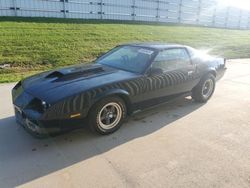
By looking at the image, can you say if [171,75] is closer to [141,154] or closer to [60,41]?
[141,154]

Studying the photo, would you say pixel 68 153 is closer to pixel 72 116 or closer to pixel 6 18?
pixel 72 116

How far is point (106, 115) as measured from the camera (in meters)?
3.91

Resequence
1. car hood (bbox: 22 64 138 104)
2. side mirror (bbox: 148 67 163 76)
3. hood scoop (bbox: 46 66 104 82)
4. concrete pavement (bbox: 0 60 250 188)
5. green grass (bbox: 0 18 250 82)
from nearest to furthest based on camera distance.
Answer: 1. concrete pavement (bbox: 0 60 250 188)
2. car hood (bbox: 22 64 138 104)
3. hood scoop (bbox: 46 66 104 82)
4. side mirror (bbox: 148 67 163 76)
5. green grass (bbox: 0 18 250 82)

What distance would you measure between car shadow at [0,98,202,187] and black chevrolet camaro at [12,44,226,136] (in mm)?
236

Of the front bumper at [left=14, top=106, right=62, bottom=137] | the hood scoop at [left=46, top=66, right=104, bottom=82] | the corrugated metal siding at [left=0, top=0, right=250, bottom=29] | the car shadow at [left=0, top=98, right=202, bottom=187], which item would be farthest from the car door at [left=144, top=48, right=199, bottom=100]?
the corrugated metal siding at [left=0, top=0, right=250, bottom=29]

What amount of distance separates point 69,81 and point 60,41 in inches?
287

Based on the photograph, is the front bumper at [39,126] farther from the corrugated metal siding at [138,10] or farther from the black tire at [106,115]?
the corrugated metal siding at [138,10]

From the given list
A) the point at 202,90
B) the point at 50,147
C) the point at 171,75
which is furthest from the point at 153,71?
the point at 50,147

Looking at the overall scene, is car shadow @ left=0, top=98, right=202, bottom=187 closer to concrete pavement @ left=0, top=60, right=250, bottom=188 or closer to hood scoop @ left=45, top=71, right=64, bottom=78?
concrete pavement @ left=0, top=60, right=250, bottom=188

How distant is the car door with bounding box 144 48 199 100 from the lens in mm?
4441

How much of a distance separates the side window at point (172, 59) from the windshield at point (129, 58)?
0.60ft

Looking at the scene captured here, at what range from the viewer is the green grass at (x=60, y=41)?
852 cm

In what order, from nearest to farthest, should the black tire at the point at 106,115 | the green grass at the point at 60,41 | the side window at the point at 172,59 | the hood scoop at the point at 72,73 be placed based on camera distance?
1. the black tire at the point at 106,115
2. the hood scoop at the point at 72,73
3. the side window at the point at 172,59
4. the green grass at the point at 60,41

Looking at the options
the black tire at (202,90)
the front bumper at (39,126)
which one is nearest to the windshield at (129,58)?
the black tire at (202,90)
